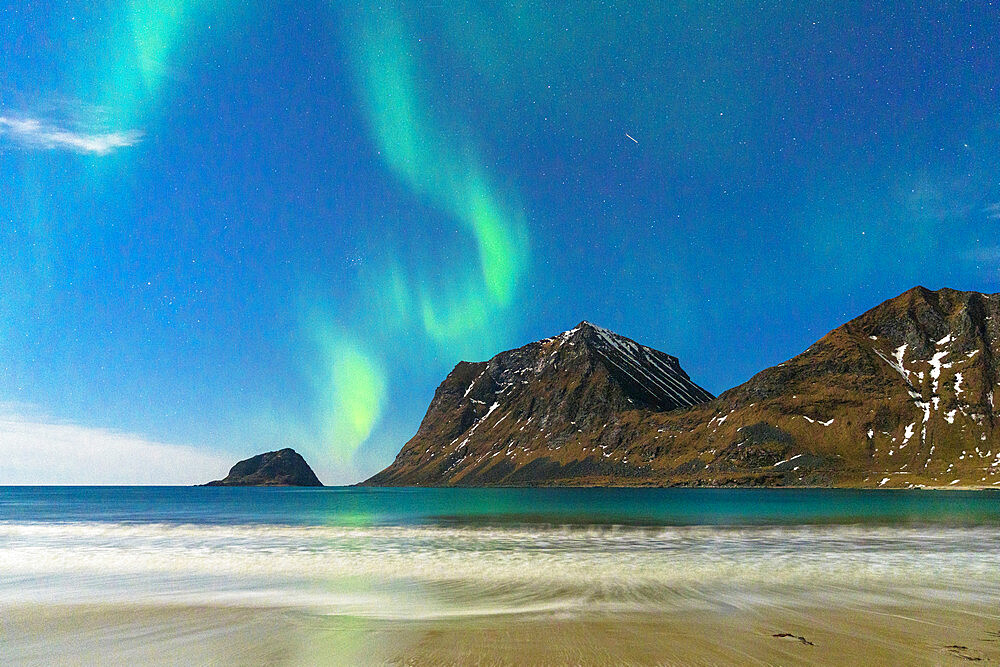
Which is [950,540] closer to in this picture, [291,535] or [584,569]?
[584,569]

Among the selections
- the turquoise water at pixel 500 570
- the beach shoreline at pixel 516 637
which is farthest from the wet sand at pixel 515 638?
the turquoise water at pixel 500 570

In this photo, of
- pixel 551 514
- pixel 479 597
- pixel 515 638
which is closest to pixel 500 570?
pixel 479 597

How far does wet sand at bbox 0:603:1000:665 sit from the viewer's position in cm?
1298

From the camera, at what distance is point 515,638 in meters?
14.5

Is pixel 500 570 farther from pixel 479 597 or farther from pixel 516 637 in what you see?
pixel 516 637

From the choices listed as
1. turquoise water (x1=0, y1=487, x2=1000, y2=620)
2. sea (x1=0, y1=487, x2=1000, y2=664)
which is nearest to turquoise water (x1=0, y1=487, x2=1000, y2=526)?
turquoise water (x1=0, y1=487, x2=1000, y2=620)

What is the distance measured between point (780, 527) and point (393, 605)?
4640 cm

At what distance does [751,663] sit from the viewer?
1241cm

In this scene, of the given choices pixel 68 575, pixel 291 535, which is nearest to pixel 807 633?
pixel 68 575

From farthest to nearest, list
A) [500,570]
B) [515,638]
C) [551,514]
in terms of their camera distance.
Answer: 1. [551,514]
2. [500,570]
3. [515,638]

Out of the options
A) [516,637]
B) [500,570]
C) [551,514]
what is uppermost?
[551,514]

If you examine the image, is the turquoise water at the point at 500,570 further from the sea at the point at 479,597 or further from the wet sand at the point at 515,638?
the wet sand at the point at 515,638

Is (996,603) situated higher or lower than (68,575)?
lower

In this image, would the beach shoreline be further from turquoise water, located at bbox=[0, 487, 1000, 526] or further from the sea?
turquoise water, located at bbox=[0, 487, 1000, 526]
